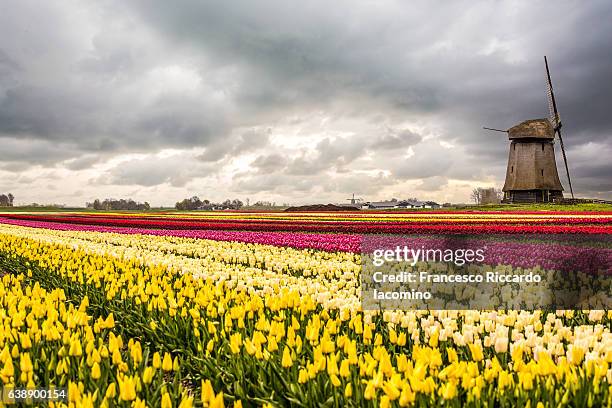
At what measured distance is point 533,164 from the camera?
49.2 m

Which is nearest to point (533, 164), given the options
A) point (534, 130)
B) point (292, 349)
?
point (534, 130)

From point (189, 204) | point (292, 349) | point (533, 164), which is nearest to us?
point (292, 349)

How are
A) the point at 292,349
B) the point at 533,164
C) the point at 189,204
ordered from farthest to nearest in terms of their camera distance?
the point at 189,204 → the point at 533,164 → the point at 292,349

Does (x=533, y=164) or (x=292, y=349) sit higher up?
(x=533, y=164)

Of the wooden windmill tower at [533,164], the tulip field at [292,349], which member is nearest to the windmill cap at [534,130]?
the wooden windmill tower at [533,164]

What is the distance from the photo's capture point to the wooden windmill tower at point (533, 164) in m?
49.1

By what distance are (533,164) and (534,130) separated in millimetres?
3724

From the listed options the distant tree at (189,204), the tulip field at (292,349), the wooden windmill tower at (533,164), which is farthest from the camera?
the distant tree at (189,204)

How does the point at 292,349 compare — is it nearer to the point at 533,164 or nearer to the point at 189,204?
the point at 533,164

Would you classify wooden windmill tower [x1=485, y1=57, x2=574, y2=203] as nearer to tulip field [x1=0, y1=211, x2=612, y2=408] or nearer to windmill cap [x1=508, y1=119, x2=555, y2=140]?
windmill cap [x1=508, y1=119, x2=555, y2=140]

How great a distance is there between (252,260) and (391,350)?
6587 mm

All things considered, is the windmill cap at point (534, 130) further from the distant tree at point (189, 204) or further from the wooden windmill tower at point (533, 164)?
the distant tree at point (189, 204)

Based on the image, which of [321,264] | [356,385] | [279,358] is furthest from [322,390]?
[321,264]

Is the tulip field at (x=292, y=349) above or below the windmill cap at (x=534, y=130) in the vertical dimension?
below
